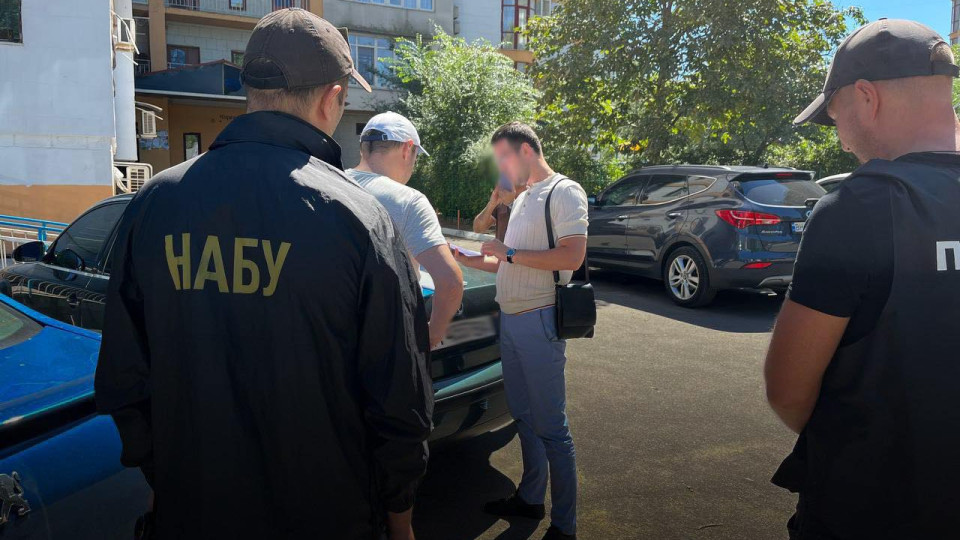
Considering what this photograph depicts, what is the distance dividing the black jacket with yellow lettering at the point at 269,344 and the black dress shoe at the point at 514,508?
1961 mm

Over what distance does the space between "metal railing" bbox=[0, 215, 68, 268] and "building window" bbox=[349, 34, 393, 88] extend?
21.1 metres

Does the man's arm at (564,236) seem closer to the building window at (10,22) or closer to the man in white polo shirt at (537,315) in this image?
the man in white polo shirt at (537,315)

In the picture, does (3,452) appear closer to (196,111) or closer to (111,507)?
(111,507)

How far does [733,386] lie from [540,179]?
3.01 metres

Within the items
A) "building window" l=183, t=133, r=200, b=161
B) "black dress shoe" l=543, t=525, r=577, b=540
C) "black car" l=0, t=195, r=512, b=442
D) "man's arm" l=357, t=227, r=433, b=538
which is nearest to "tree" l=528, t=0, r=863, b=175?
"black car" l=0, t=195, r=512, b=442

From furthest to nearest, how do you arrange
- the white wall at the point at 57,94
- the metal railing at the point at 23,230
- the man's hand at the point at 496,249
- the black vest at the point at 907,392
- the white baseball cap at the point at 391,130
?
1. the white wall at the point at 57,94
2. the metal railing at the point at 23,230
3. the man's hand at the point at 496,249
4. the white baseball cap at the point at 391,130
5. the black vest at the point at 907,392

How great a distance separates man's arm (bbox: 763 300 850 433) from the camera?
1564 millimetres

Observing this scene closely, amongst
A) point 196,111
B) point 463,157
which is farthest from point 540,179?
point 196,111

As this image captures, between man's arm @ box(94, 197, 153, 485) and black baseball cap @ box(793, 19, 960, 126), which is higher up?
black baseball cap @ box(793, 19, 960, 126)

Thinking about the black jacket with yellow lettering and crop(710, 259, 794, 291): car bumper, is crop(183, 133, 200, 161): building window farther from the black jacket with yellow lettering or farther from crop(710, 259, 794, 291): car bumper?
the black jacket with yellow lettering

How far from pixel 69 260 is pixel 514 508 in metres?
3.30

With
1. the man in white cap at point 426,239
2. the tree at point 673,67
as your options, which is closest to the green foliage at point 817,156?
the tree at point 673,67

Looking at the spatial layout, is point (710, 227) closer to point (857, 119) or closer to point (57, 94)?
point (857, 119)

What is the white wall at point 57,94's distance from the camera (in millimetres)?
12508
